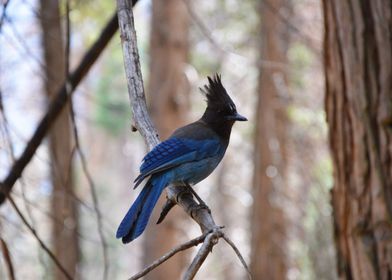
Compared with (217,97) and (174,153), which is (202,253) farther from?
(217,97)

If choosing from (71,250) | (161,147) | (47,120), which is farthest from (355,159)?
(71,250)

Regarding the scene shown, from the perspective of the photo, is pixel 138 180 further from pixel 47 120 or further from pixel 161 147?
pixel 47 120

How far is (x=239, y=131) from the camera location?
14500 mm

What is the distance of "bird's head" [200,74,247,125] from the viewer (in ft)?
12.5

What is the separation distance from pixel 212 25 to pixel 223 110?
32.0 feet

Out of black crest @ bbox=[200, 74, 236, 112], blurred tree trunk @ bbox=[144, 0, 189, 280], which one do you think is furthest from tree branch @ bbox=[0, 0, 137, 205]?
blurred tree trunk @ bbox=[144, 0, 189, 280]

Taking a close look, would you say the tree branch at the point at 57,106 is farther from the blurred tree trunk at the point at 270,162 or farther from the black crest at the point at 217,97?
the blurred tree trunk at the point at 270,162

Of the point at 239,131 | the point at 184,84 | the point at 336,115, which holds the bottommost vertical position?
the point at 336,115

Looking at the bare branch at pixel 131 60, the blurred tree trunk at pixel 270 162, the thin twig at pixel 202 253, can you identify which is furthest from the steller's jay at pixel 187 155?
the blurred tree trunk at pixel 270 162

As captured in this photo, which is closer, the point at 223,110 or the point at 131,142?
the point at 223,110

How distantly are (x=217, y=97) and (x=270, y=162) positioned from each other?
5.17 metres

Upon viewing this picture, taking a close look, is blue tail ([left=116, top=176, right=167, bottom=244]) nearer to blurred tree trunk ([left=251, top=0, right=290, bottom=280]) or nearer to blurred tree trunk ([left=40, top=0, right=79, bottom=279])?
blurred tree trunk ([left=40, top=0, right=79, bottom=279])

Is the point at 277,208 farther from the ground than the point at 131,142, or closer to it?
closer to it

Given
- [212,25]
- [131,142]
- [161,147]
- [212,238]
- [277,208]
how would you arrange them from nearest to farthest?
[212,238] → [161,147] → [277,208] → [212,25] → [131,142]
